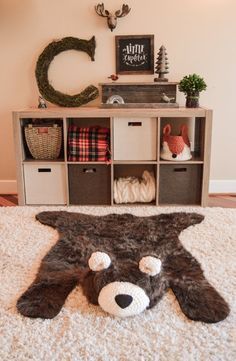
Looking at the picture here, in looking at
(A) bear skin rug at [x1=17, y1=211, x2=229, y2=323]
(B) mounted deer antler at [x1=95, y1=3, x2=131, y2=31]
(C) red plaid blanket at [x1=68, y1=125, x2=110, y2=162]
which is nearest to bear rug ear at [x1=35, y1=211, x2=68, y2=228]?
(A) bear skin rug at [x1=17, y1=211, x2=229, y2=323]

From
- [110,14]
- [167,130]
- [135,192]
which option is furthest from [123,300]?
[110,14]

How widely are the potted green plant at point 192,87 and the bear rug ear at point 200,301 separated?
57.6 inches

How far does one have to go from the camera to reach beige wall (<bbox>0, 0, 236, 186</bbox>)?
2.62 meters

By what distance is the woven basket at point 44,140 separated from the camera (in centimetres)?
246

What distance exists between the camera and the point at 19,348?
1.11 metres

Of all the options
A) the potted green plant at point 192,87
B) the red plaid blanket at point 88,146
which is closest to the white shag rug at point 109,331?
the red plaid blanket at point 88,146

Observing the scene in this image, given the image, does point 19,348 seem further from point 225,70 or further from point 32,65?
point 225,70

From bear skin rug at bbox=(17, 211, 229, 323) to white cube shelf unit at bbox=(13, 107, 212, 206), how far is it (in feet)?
1.45

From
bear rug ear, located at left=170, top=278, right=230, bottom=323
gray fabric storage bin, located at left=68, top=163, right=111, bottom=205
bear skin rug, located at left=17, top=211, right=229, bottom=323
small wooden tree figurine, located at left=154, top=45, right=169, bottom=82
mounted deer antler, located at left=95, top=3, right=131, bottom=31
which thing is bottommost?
bear rug ear, located at left=170, top=278, right=230, bottom=323

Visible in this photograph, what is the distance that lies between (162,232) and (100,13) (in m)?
1.71

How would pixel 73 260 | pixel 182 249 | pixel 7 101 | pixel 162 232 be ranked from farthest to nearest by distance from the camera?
pixel 7 101 → pixel 162 232 → pixel 182 249 → pixel 73 260

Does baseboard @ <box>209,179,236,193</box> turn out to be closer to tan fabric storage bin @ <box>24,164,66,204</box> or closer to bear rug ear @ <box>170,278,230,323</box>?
tan fabric storage bin @ <box>24,164,66,204</box>

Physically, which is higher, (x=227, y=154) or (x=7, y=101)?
(x=7, y=101)

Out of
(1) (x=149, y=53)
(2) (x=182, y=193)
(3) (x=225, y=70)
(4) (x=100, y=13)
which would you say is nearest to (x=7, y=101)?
(4) (x=100, y=13)
